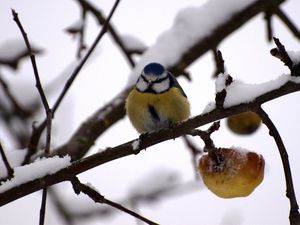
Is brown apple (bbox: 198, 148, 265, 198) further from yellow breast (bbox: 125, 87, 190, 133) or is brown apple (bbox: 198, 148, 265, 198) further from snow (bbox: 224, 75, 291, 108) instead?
yellow breast (bbox: 125, 87, 190, 133)

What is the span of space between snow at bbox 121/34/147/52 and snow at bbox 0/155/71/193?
1598 millimetres

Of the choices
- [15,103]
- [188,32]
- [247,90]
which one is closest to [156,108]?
[188,32]

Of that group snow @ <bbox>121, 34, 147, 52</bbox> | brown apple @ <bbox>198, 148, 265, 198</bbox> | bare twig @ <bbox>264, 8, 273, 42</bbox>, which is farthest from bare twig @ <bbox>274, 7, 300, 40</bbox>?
brown apple @ <bbox>198, 148, 265, 198</bbox>

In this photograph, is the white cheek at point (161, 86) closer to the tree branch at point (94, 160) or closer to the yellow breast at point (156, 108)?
the yellow breast at point (156, 108)

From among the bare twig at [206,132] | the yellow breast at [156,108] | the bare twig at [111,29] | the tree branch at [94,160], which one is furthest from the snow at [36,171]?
the bare twig at [111,29]

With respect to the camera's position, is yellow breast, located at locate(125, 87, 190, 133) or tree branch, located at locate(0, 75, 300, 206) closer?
tree branch, located at locate(0, 75, 300, 206)

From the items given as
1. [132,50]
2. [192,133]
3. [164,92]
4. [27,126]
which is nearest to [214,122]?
[192,133]

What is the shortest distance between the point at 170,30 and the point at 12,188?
5.67 feet

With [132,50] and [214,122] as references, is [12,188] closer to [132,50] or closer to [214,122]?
[214,122]

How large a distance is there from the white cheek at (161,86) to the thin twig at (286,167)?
1407mm

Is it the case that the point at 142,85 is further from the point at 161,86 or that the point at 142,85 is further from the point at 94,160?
the point at 94,160

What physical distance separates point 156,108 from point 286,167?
140 centimetres

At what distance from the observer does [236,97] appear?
1.36 meters

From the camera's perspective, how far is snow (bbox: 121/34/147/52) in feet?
10.0
